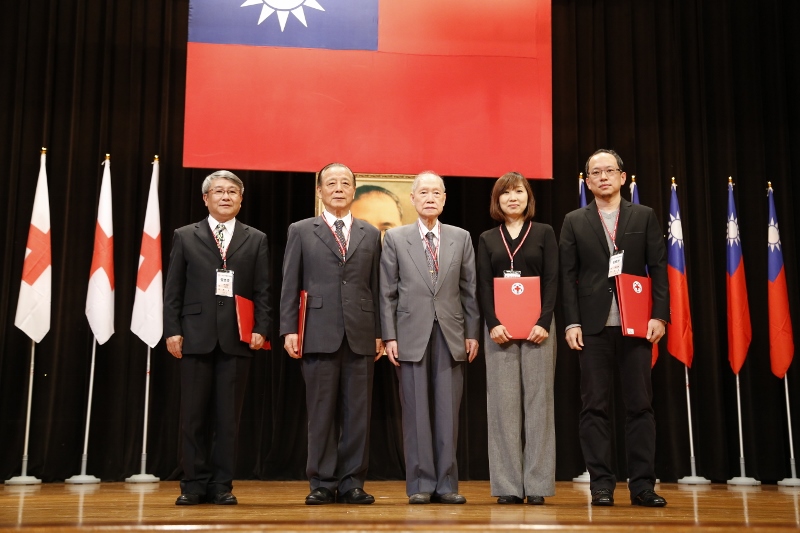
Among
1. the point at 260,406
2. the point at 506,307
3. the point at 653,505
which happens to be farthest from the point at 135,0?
the point at 653,505

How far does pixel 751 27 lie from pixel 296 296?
497 cm

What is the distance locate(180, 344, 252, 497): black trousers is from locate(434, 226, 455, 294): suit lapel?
0.99 metres

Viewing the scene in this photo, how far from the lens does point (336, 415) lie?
3.58 m

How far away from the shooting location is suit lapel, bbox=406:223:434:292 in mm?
3545

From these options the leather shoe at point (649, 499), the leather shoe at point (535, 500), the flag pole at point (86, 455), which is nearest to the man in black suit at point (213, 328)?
the leather shoe at point (535, 500)

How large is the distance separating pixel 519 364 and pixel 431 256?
62cm

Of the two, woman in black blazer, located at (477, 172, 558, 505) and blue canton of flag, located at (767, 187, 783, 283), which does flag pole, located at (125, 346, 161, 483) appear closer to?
woman in black blazer, located at (477, 172, 558, 505)

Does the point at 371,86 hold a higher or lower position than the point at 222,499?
higher

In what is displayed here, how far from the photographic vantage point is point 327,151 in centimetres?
554

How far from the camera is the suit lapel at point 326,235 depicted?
3580 millimetres

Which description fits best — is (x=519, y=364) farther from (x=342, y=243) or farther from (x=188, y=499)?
(x=188, y=499)

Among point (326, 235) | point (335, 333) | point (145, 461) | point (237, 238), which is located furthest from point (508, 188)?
point (145, 461)

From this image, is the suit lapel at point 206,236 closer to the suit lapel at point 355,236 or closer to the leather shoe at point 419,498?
the suit lapel at point 355,236

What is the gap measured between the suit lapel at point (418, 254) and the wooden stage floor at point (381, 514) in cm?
99
